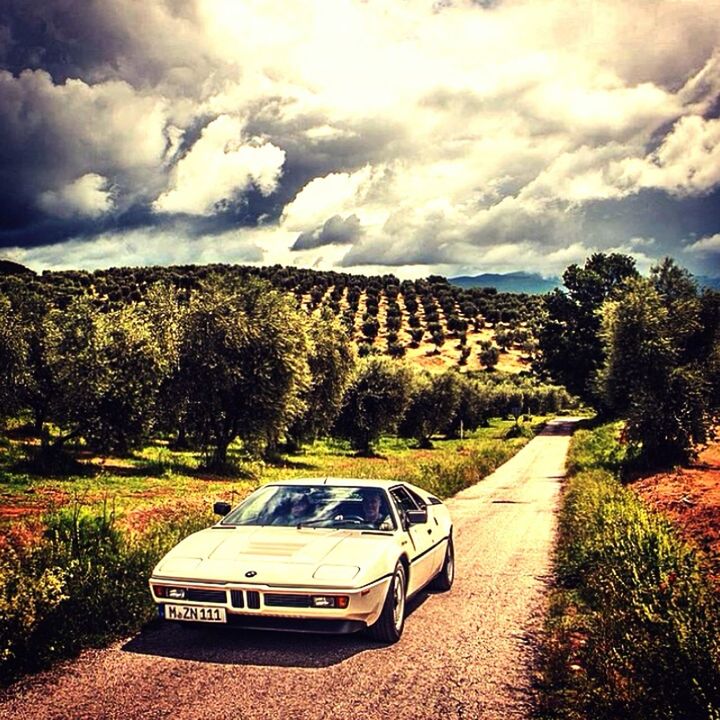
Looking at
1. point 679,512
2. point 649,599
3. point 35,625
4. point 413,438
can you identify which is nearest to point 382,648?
point 649,599

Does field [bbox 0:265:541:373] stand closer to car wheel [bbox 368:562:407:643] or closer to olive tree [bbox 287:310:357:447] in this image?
olive tree [bbox 287:310:357:447]

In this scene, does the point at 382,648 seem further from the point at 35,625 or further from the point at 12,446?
the point at 12,446

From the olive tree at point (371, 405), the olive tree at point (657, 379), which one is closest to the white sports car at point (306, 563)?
the olive tree at point (657, 379)

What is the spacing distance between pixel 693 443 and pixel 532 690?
24.3 meters

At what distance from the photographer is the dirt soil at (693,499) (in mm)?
13016

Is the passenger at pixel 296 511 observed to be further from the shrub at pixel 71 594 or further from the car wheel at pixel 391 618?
the shrub at pixel 71 594

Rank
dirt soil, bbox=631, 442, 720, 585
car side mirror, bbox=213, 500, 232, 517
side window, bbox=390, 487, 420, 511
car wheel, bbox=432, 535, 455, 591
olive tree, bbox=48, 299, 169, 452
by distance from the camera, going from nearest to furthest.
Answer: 1. car side mirror, bbox=213, 500, 232, 517
2. side window, bbox=390, 487, 420, 511
3. car wheel, bbox=432, 535, 455, 591
4. dirt soil, bbox=631, 442, 720, 585
5. olive tree, bbox=48, 299, 169, 452

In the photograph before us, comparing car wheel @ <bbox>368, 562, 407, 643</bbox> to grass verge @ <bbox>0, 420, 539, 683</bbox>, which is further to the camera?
car wheel @ <bbox>368, 562, 407, 643</bbox>

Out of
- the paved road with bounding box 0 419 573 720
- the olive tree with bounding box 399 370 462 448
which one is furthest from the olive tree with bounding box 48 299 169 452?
the olive tree with bounding box 399 370 462 448

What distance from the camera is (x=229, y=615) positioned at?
6.34 meters

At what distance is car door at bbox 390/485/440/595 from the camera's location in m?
7.76

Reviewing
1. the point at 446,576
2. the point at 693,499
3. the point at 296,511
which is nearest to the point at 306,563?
the point at 296,511

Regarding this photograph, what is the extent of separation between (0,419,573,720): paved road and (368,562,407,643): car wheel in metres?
0.11

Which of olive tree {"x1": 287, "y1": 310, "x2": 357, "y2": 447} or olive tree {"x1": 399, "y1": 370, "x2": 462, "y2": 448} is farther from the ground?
olive tree {"x1": 287, "y1": 310, "x2": 357, "y2": 447}
